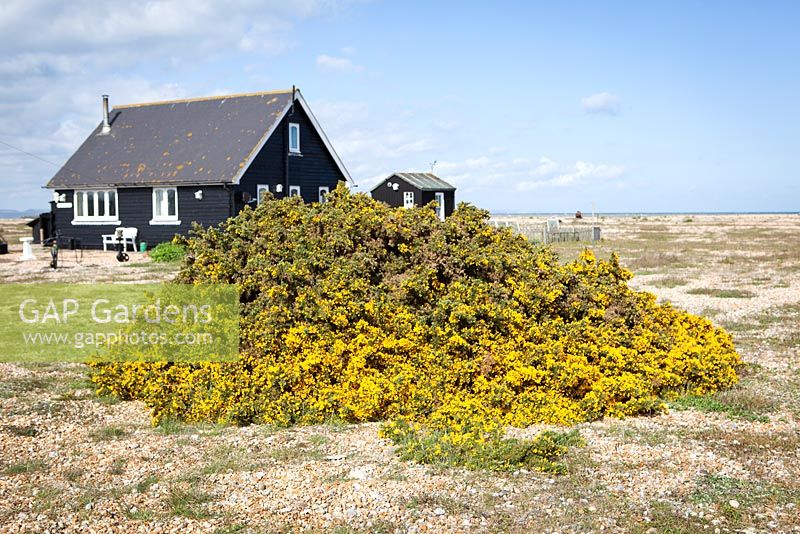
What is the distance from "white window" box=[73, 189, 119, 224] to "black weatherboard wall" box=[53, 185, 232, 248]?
30cm

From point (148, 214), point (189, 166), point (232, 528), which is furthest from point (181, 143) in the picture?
point (232, 528)

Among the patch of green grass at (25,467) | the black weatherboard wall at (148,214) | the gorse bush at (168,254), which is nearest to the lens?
the patch of green grass at (25,467)

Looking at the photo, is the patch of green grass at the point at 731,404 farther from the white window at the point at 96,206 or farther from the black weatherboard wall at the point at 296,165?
the white window at the point at 96,206

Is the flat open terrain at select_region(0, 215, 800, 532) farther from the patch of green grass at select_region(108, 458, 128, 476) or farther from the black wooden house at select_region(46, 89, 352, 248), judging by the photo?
the black wooden house at select_region(46, 89, 352, 248)

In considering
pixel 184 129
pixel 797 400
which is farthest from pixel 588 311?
pixel 184 129

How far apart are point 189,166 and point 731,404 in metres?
28.9

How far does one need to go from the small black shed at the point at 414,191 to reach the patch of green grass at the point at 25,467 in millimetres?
47117

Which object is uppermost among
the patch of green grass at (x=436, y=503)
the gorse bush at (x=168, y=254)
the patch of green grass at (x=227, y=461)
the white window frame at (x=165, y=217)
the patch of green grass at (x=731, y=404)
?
the white window frame at (x=165, y=217)

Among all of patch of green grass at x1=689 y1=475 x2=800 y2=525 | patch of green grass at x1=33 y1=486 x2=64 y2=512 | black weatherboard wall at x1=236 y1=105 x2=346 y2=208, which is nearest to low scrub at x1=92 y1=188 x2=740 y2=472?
patch of green grass at x1=689 y1=475 x2=800 y2=525

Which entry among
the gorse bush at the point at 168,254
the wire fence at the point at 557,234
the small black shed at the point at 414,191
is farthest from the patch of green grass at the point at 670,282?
the small black shed at the point at 414,191

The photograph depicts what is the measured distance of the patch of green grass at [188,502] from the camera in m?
6.00

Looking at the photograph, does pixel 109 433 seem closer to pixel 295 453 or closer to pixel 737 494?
pixel 295 453

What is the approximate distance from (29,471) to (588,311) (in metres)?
7.43

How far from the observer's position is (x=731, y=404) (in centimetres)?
918
